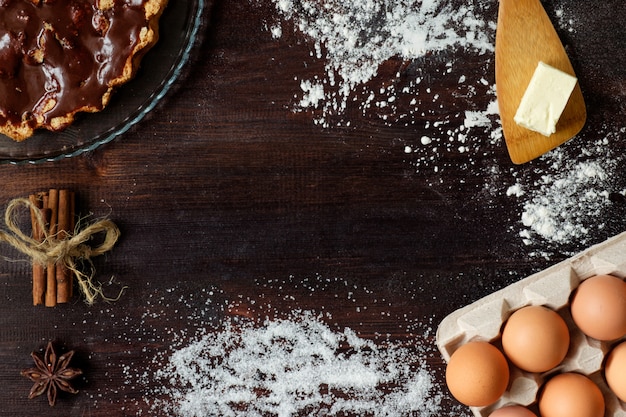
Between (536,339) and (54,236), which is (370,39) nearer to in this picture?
(536,339)

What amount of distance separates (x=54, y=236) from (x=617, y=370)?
1.58m

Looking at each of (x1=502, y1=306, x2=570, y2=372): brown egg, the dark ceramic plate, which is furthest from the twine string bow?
(x1=502, y1=306, x2=570, y2=372): brown egg

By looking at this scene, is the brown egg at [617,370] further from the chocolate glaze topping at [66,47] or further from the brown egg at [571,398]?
the chocolate glaze topping at [66,47]

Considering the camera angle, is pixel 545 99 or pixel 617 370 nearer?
pixel 617 370

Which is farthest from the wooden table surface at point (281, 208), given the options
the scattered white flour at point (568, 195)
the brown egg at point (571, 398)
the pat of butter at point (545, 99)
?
the brown egg at point (571, 398)

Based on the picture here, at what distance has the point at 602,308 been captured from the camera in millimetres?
1487

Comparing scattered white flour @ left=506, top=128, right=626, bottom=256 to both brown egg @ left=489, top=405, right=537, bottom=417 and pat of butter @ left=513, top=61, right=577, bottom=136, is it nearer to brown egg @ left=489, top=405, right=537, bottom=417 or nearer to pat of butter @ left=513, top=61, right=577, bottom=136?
pat of butter @ left=513, top=61, right=577, bottom=136

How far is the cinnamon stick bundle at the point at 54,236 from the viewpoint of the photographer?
5.73 ft

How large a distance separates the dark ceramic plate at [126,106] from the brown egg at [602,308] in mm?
1256

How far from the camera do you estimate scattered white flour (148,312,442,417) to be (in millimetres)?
1765

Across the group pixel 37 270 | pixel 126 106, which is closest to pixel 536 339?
pixel 126 106

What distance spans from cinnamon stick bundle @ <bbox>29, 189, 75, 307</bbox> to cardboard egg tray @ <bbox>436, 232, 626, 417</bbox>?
1.12 m

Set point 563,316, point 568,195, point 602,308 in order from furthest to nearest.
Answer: point 568,195, point 563,316, point 602,308

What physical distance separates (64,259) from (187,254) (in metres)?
0.35
